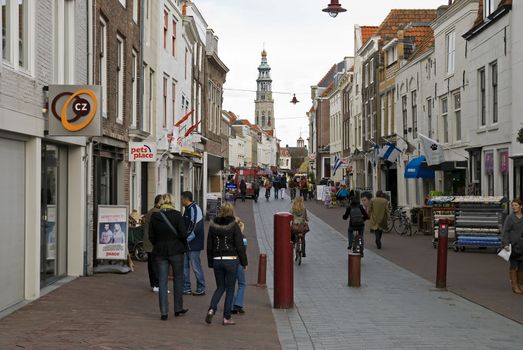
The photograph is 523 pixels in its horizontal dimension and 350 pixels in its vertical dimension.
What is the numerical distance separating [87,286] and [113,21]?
278 inches

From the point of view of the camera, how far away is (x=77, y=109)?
39.3 feet

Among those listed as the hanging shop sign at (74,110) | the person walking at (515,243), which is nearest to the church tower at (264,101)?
the person walking at (515,243)

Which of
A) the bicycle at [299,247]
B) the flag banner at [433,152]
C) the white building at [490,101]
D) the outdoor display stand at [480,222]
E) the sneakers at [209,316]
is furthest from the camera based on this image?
the flag banner at [433,152]

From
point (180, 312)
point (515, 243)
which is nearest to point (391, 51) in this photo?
point (515, 243)

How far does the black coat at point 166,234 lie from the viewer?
1023cm

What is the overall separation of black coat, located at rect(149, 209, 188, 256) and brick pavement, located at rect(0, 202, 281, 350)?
92cm

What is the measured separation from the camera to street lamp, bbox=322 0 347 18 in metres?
14.9

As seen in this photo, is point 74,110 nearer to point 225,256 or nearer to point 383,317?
point 225,256

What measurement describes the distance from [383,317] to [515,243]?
3.52 m

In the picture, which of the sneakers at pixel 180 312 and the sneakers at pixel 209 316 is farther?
the sneakers at pixel 180 312

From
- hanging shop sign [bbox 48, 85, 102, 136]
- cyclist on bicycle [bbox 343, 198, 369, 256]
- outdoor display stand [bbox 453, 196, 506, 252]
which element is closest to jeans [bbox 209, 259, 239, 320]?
hanging shop sign [bbox 48, 85, 102, 136]

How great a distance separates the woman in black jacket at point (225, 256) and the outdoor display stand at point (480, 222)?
11.3m

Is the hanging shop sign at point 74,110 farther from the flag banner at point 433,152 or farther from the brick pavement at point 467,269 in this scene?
the flag banner at point 433,152

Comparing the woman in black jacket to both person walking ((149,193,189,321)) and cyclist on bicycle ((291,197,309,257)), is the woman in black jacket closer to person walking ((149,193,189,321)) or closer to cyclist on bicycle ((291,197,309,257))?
person walking ((149,193,189,321))
